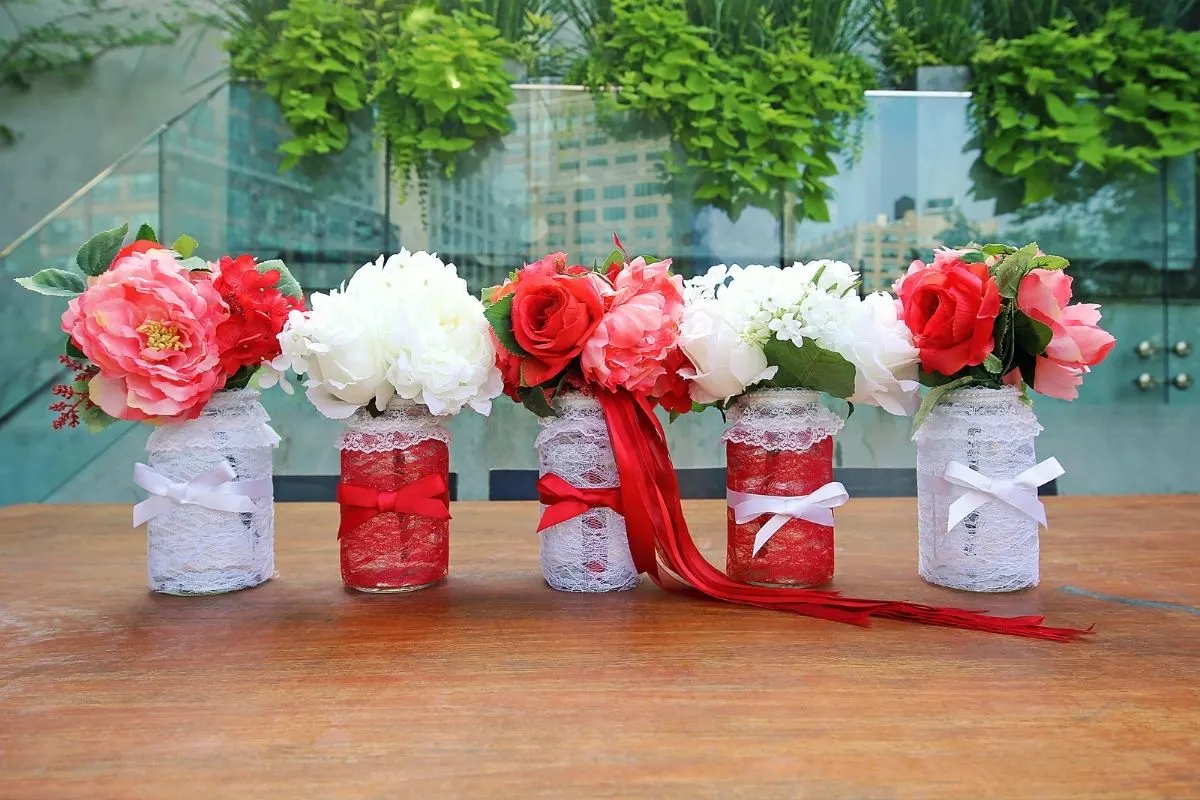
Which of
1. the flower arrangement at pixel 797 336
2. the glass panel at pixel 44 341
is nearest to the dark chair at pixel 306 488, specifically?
the glass panel at pixel 44 341

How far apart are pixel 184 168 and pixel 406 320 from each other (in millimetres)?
2393

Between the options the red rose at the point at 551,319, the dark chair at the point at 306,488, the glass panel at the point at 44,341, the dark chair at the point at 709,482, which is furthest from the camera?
the glass panel at the point at 44,341

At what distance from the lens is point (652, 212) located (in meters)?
2.77

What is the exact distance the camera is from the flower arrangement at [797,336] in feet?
2.42

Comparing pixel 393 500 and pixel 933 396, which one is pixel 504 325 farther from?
pixel 933 396

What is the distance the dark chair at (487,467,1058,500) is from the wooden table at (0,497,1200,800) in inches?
29.9

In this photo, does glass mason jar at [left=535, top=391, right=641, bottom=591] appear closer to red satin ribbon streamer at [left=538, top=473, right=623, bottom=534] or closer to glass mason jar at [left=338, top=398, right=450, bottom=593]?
red satin ribbon streamer at [left=538, top=473, right=623, bottom=534]

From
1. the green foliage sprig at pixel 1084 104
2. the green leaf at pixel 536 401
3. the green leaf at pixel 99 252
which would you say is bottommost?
the green leaf at pixel 536 401

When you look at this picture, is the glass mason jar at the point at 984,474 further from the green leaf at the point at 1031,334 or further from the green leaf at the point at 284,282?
the green leaf at the point at 284,282

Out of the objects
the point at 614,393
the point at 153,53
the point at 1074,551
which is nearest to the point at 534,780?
the point at 614,393

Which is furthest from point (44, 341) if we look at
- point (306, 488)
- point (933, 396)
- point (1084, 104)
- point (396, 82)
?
point (1084, 104)

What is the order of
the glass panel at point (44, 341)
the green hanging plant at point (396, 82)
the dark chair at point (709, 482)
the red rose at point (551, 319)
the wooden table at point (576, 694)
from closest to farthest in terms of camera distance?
the wooden table at point (576, 694)
the red rose at point (551, 319)
the dark chair at point (709, 482)
the glass panel at point (44, 341)
the green hanging plant at point (396, 82)

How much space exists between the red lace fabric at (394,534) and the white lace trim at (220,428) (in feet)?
0.33

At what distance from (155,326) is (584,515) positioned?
1.39ft
